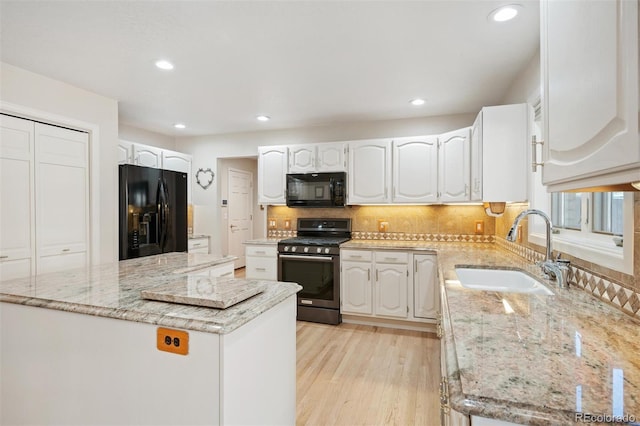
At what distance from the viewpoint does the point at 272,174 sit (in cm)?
414

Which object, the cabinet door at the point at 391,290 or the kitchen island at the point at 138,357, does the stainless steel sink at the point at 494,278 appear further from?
the kitchen island at the point at 138,357

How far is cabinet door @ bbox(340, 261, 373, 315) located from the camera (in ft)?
11.5

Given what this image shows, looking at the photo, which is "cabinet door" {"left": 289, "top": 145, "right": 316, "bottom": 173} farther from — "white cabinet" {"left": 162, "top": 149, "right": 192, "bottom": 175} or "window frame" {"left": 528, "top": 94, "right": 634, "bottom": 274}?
"window frame" {"left": 528, "top": 94, "right": 634, "bottom": 274}

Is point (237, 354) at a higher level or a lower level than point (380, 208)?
lower

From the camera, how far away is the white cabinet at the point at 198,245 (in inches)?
175

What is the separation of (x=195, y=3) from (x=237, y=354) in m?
1.81

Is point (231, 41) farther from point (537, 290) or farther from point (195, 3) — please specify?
point (537, 290)

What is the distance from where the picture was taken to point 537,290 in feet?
5.59

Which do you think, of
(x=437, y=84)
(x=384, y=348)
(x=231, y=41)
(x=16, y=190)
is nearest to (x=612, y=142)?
(x=231, y=41)

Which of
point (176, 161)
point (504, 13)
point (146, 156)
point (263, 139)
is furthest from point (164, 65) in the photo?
point (504, 13)

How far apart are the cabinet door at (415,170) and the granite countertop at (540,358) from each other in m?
2.25

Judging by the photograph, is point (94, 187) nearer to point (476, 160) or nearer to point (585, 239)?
point (476, 160)

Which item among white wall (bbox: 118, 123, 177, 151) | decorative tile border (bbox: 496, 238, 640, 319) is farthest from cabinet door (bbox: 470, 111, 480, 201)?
white wall (bbox: 118, 123, 177, 151)

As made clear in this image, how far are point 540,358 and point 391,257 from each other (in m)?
2.61
